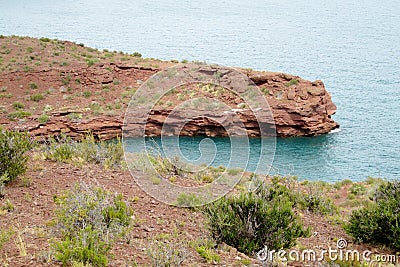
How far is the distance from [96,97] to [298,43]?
1356 inches

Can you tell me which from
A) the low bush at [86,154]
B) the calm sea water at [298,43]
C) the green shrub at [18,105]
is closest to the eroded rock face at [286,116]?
the calm sea water at [298,43]

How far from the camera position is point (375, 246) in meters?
8.71

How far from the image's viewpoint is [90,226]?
19.0 feet

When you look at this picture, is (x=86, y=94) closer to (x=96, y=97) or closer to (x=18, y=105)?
(x=96, y=97)

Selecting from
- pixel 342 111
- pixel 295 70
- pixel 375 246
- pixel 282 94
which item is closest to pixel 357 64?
pixel 295 70

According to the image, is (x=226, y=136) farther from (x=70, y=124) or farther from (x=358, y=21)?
(x=358, y=21)

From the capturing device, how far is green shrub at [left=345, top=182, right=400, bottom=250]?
8.48 meters

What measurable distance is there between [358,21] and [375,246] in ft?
253

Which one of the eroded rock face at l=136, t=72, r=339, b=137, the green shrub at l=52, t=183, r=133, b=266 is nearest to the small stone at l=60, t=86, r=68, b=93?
the eroded rock face at l=136, t=72, r=339, b=137

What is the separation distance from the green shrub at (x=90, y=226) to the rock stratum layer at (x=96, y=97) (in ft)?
73.2

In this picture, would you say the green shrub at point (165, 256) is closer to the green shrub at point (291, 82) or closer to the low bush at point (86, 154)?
the low bush at point (86, 154)

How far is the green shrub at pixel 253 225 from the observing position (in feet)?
24.2

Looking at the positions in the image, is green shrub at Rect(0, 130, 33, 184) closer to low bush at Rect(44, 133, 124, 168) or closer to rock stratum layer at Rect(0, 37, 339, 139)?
low bush at Rect(44, 133, 124, 168)

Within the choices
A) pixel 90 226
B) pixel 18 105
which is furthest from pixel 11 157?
pixel 18 105
